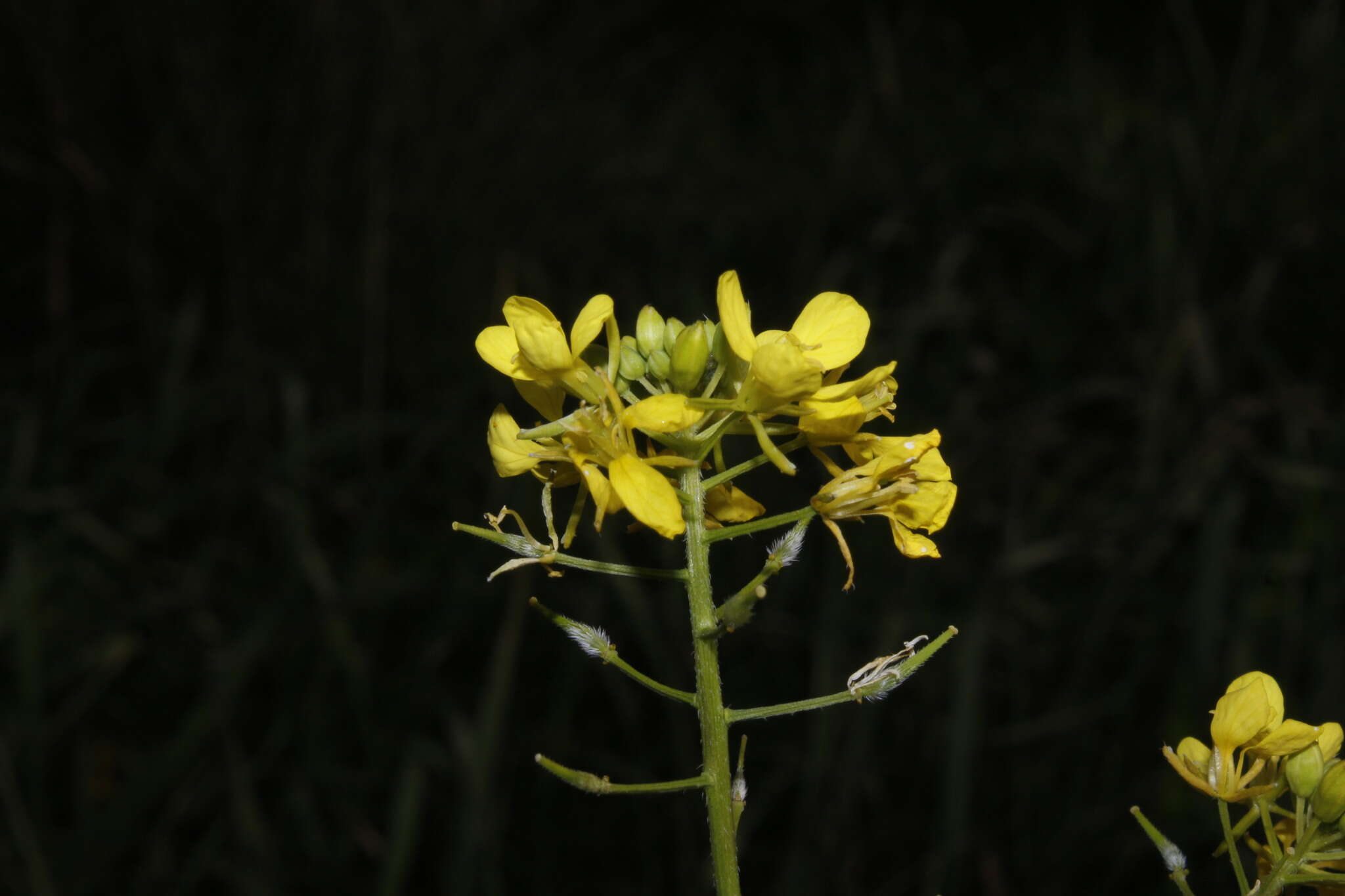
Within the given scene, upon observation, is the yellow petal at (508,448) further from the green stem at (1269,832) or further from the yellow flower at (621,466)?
the green stem at (1269,832)

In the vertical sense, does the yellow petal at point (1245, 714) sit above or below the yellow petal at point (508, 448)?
below

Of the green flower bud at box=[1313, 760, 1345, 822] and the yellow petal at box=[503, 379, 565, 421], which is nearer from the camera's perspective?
the green flower bud at box=[1313, 760, 1345, 822]

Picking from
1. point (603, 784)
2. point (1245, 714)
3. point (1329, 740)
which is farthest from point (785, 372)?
point (1329, 740)

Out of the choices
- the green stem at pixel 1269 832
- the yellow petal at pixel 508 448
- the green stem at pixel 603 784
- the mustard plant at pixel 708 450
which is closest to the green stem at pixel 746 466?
the mustard plant at pixel 708 450

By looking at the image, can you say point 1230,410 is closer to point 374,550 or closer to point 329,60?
point 374,550

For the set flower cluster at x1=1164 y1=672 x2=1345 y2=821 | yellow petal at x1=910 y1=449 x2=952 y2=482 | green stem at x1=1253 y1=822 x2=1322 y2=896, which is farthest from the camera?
yellow petal at x1=910 y1=449 x2=952 y2=482

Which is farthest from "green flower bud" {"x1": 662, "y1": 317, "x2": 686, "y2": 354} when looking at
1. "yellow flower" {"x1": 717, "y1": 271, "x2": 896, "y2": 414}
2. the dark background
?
the dark background

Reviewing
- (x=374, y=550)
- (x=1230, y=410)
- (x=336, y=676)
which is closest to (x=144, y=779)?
(x=336, y=676)

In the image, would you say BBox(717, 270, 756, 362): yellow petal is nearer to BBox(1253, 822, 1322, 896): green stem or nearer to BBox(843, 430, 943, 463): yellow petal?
BBox(843, 430, 943, 463): yellow petal

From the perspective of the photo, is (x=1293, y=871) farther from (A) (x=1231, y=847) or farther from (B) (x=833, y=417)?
(B) (x=833, y=417)
